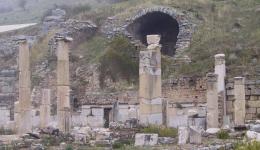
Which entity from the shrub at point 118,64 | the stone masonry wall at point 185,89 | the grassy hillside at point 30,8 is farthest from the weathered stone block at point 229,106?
the grassy hillside at point 30,8

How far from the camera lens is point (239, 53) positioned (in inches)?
1725

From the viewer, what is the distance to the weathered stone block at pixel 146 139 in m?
24.7

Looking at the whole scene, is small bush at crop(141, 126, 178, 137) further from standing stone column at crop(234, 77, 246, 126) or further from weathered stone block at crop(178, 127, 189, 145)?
standing stone column at crop(234, 77, 246, 126)

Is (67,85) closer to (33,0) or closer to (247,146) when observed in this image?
(247,146)

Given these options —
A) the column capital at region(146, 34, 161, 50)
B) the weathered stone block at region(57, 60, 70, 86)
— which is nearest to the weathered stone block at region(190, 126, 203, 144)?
the column capital at region(146, 34, 161, 50)

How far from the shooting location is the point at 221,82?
A: 35.8m

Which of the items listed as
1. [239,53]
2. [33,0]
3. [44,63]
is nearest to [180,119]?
[239,53]

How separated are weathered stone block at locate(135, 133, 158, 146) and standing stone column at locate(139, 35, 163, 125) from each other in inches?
189

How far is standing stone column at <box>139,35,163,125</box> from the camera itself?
30078mm

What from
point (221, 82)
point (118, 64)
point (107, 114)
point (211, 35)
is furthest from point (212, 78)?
point (118, 64)

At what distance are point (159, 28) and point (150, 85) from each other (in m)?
21.6

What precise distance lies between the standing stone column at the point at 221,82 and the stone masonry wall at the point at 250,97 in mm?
401

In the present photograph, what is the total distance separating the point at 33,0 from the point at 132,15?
7142 centimetres

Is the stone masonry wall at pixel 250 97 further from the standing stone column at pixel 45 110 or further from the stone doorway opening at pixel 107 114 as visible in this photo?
the standing stone column at pixel 45 110
